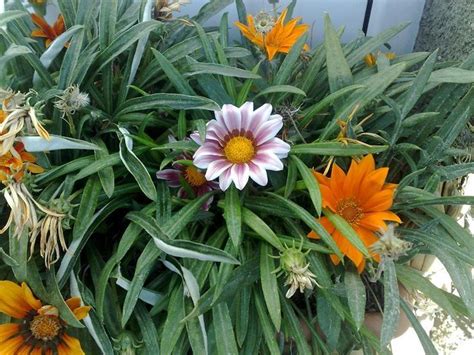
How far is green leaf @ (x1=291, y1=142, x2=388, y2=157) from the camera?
0.75 metres

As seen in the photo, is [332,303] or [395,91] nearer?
[332,303]

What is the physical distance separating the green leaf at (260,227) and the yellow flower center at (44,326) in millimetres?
286

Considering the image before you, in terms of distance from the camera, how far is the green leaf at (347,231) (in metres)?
0.72

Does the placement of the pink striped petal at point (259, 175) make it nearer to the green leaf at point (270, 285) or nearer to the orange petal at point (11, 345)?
the green leaf at point (270, 285)

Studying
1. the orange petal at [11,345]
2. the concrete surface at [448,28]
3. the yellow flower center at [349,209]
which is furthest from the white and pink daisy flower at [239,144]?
the concrete surface at [448,28]

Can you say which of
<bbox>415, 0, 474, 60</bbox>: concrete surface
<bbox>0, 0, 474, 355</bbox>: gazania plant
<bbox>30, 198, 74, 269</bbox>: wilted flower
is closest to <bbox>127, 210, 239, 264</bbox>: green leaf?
<bbox>0, 0, 474, 355</bbox>: gazania plant

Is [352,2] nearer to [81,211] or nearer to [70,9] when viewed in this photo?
[70,9]

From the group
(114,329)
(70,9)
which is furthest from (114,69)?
(114,329)

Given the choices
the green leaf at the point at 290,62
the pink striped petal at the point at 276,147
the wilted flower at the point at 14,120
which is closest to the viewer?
the wilted flower at the point at 14,120

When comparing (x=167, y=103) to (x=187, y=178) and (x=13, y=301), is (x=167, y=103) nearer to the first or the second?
(x=187, y=178)

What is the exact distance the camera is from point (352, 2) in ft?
3.83

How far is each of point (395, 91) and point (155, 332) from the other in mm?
505

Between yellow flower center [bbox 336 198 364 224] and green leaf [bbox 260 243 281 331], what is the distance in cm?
11

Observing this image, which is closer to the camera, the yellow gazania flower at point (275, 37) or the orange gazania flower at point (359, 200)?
the orange gazania flower at point (359, 200)
